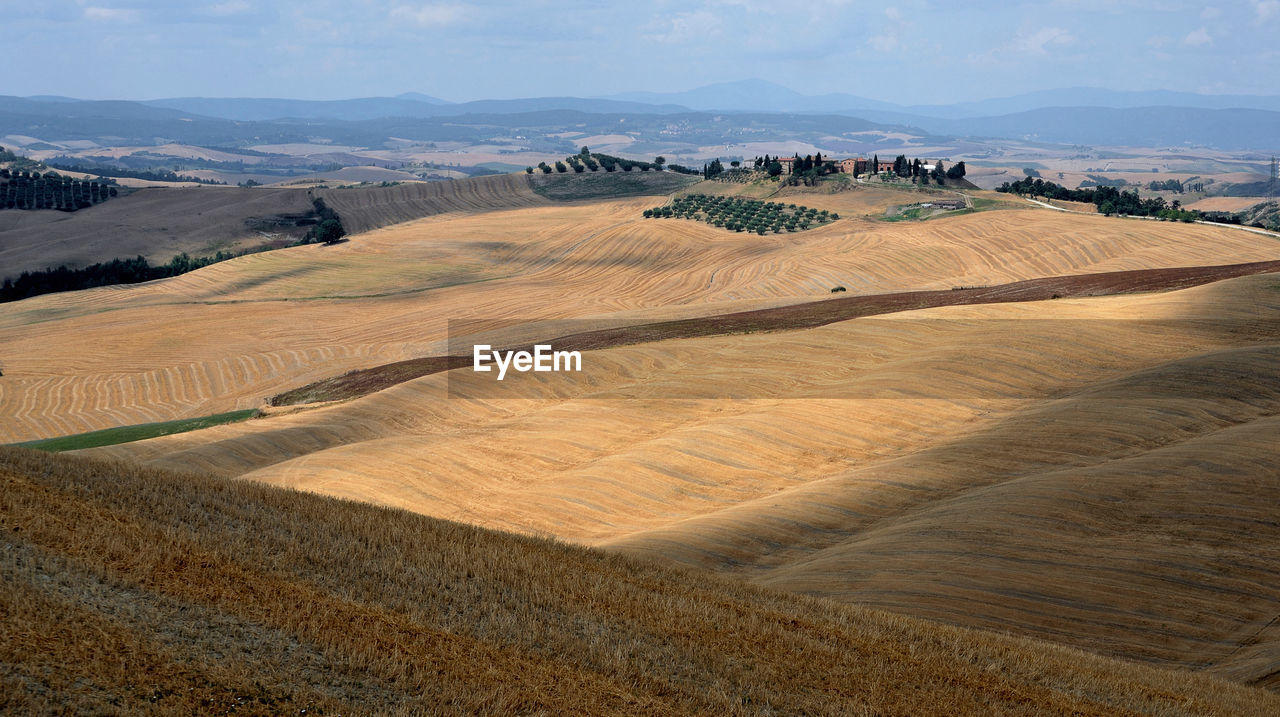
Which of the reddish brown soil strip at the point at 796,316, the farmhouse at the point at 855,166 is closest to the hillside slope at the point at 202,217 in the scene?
the farmhouse at the point at 855,166

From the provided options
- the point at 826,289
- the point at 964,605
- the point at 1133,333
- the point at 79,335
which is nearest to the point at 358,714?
the point at 964,605

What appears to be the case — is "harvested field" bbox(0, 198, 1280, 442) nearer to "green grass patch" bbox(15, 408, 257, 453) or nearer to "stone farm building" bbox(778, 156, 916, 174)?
"green grass patch" bbox(15, 408, 257, 453)

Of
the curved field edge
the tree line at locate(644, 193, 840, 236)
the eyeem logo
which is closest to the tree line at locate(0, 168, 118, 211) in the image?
the tree line at locate(644, 193, 840, 236)

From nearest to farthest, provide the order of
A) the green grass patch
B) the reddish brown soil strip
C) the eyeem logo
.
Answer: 1. the green grass patch
2. the eyeem logo
3. the reddish brown soil strip

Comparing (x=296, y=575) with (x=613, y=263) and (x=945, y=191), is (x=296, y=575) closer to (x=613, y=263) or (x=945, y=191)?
(x=613, y=263)

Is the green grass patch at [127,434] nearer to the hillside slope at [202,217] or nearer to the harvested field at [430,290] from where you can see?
the harvested field at [430,290]

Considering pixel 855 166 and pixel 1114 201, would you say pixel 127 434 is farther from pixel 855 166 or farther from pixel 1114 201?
pixel 855 166
